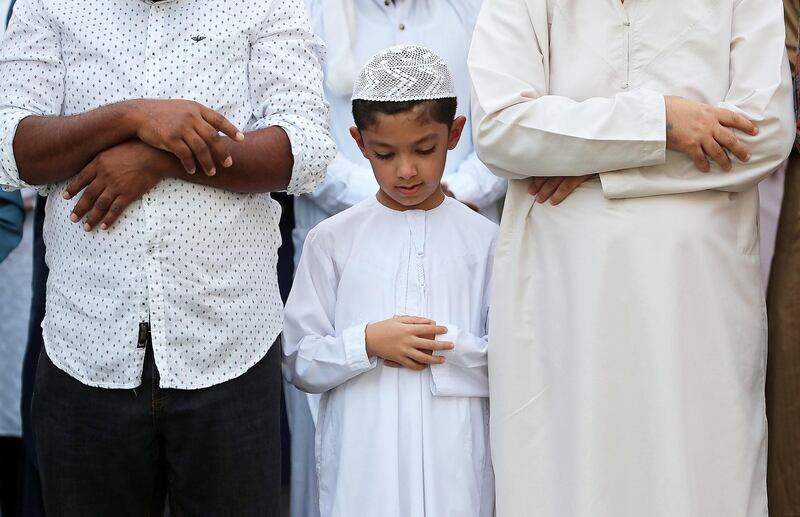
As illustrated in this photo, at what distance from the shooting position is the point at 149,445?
271cm

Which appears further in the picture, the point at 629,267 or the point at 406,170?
the point at 406,170

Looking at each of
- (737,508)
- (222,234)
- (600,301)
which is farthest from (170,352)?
(737,508)

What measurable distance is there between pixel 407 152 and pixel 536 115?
45 cm

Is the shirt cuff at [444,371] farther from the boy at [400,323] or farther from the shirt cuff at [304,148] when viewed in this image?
the shirt cuff at [304,148]

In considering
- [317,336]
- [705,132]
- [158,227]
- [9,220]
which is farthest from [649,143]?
[9,220]

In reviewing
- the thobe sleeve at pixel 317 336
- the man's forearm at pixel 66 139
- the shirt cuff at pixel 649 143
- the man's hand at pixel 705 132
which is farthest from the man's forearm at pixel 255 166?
the man's hand at pixel 705 132

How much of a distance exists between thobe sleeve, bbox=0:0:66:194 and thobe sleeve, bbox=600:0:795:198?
1.42m

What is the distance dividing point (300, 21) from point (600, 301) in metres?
1.08

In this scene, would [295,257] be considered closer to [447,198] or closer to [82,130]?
[447,198]

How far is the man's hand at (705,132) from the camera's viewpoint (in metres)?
2.80

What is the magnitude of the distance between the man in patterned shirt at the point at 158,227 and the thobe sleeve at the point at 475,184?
1.06 m

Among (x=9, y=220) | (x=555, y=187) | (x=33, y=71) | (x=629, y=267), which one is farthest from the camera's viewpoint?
(x=9, y=220)

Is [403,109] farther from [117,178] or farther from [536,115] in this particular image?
[117,178]

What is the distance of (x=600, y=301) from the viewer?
114 inches
